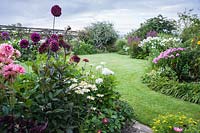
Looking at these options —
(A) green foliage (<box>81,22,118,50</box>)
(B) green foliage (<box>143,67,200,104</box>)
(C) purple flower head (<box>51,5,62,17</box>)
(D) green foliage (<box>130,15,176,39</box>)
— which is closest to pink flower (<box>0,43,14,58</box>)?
(C) purple flower head (<box>51,5,62,17</box>)

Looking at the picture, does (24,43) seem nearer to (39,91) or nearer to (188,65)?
A: (39,91)

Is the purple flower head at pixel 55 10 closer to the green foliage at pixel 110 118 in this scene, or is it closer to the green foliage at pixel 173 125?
the green foliage at pixel 110 118

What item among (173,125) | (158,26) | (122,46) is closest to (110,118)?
(173,125)

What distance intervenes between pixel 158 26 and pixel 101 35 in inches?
134

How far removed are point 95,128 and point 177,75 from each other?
402cm

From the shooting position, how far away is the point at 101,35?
15.3 meters

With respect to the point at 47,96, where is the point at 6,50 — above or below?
above

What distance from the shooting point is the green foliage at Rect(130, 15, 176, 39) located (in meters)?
14.8

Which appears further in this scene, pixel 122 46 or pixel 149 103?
pixel 122 46

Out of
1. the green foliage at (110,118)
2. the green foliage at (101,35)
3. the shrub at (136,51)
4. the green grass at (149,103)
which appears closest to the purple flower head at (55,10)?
the green foliage at (110,118)

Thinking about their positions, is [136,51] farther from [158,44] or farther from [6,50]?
[6,50]

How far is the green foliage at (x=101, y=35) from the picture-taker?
49.9 feet

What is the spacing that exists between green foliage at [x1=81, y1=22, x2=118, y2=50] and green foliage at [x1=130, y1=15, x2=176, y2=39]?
1378 mm

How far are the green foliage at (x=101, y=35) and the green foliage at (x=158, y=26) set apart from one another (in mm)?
1378
